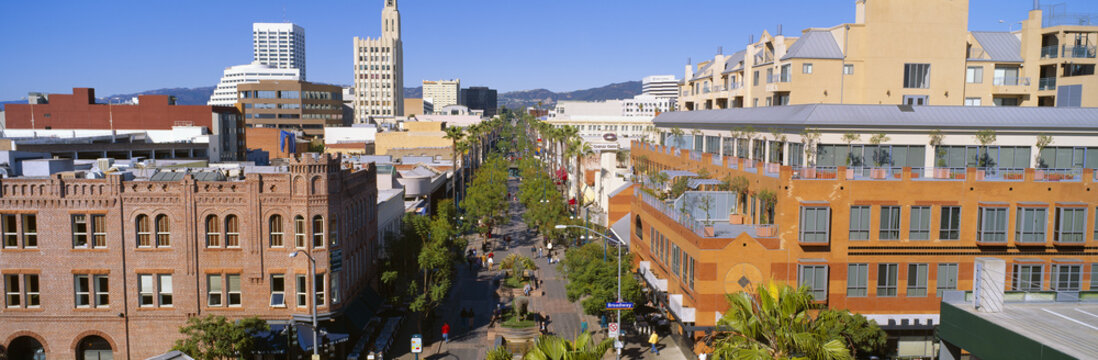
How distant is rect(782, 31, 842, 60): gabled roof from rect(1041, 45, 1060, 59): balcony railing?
13.5 meters

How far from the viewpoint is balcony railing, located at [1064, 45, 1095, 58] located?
48.0 meters

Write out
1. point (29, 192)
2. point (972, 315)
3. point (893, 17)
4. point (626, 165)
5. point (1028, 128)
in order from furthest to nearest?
point (626, 165), point (893, 17), point (1028, 128), point (29, 192), point (972, 315)

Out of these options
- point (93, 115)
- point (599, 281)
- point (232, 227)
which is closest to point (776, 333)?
point (599, 281)

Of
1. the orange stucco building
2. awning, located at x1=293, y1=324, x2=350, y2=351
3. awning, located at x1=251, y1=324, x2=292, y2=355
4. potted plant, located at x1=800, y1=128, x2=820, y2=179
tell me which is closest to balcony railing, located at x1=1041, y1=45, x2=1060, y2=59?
the orange stucco building

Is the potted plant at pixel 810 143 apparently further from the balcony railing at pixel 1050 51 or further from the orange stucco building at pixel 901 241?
the balcony railing at pixel 1050 51

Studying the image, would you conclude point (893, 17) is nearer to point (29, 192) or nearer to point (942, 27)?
point (942, 27)

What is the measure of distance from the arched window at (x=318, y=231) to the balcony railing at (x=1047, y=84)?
Result: 153 feet

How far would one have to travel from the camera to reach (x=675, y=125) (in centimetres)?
6769

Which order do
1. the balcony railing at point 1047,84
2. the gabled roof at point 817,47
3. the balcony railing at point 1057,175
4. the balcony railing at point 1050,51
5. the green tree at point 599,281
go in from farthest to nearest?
the gabled roof at point 817,47, the balcony railing at point 1047,84, the balcony railing at point 1050,51, the green tree at point 599,281, the balcony railing at point 1057,175

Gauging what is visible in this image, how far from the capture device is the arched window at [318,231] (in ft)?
118

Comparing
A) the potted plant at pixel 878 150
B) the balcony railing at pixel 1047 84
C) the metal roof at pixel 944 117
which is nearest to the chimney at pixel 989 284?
the potted plant at pixel 878 150

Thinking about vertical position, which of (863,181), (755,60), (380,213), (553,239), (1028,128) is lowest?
(553,239)

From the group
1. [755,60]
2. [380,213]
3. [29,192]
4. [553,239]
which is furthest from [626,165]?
[29,192]

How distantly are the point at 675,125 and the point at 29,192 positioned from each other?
4883cm
